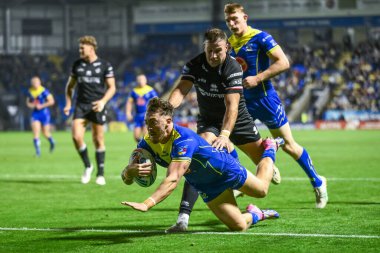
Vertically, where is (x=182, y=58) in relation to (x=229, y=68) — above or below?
below

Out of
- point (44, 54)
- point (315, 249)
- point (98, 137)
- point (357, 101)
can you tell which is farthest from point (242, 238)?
point (44, 54)

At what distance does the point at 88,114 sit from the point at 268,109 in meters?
5.44

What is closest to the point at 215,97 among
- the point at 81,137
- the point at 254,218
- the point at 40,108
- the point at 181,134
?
the point at 254,218

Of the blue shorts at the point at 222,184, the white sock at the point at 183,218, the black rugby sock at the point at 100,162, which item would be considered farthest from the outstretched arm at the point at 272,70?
the black rugby sock at the point at 100,162

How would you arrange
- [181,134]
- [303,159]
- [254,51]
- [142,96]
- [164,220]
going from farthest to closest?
[142,96], [303,159], [254,51], [164,220], [181,134]

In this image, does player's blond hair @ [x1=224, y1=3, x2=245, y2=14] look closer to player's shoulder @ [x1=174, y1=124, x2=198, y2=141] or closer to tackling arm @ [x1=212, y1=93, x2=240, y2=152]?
tackling arm @ [x1=212, y1=93, x2=240, y2=152]

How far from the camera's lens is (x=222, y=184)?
812cm

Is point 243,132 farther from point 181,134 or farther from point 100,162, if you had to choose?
point 100,162

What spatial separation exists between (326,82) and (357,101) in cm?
379

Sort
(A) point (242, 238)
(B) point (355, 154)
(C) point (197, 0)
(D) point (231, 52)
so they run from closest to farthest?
(A) point (242, 238), (D) point (231, 52), (B) point (355, 154), (C) point (197, 0)

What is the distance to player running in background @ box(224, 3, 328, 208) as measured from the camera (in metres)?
10.1

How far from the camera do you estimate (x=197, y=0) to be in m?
59.1

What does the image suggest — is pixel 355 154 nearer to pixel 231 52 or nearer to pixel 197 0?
pixel 231 52

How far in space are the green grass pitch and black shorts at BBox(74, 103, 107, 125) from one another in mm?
1252
